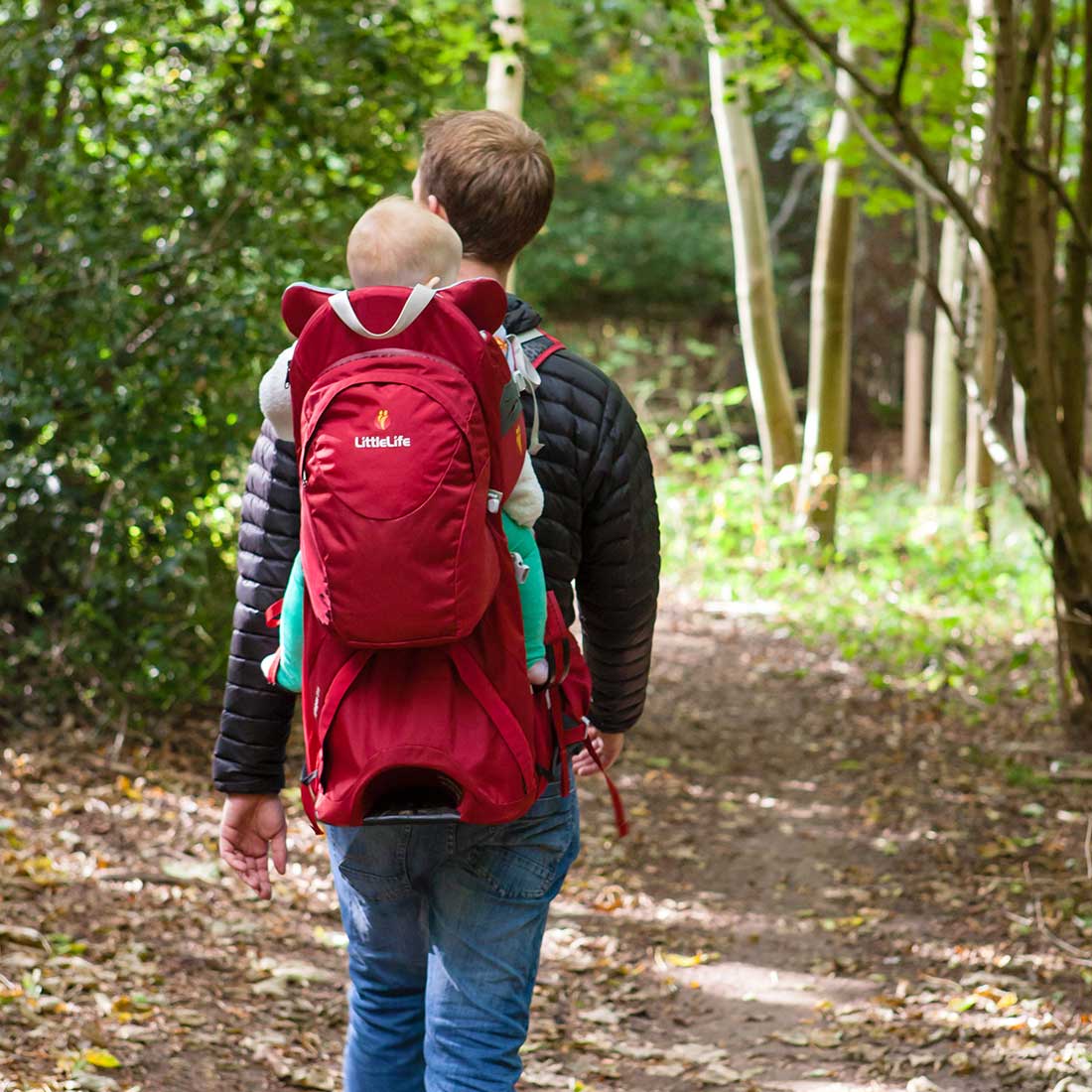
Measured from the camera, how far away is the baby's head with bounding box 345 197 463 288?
2.00m

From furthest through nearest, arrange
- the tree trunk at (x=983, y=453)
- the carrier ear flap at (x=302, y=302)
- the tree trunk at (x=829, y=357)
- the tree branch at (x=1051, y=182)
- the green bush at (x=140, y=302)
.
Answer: the tree trunk at (x=983, y=453)
the tree trunk at (x=829, y=357)
the green bush at (x=140, y=302)
the tree branch at (x=1051, y=182)
the carrier ear flap at (x=302, y=302)

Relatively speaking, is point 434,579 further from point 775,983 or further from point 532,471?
point 775,983

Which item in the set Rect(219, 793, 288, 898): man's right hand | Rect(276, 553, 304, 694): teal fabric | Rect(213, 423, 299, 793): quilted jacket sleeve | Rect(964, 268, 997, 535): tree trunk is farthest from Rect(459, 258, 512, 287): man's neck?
Rect(964, 268, 997, 535): tree trunk

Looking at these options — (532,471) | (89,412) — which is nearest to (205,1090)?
(532,471)

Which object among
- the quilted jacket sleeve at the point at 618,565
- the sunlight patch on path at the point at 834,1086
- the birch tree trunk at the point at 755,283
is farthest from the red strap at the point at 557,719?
the birch tree trunk at the point at 755,283

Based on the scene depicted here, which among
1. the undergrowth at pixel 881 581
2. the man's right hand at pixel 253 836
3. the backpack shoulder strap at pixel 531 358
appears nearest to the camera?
the backpack shoulder strap at pixel 531 358

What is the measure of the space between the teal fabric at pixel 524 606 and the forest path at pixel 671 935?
162cm

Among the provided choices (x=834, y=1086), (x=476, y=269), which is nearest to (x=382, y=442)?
(x=476, y=269)

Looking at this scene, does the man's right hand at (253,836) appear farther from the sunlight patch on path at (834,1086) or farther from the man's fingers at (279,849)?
the sunlight patch on path at (834,1086)

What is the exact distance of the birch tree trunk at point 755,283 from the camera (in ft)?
41.1

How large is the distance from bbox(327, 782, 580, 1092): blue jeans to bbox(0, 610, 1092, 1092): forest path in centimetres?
135

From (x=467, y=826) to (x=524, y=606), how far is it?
1.16ft

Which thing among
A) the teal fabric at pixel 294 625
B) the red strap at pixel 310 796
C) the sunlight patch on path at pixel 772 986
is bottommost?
the sunlight patch on path at pixel 772 986

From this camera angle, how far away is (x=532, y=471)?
81.9 inches
